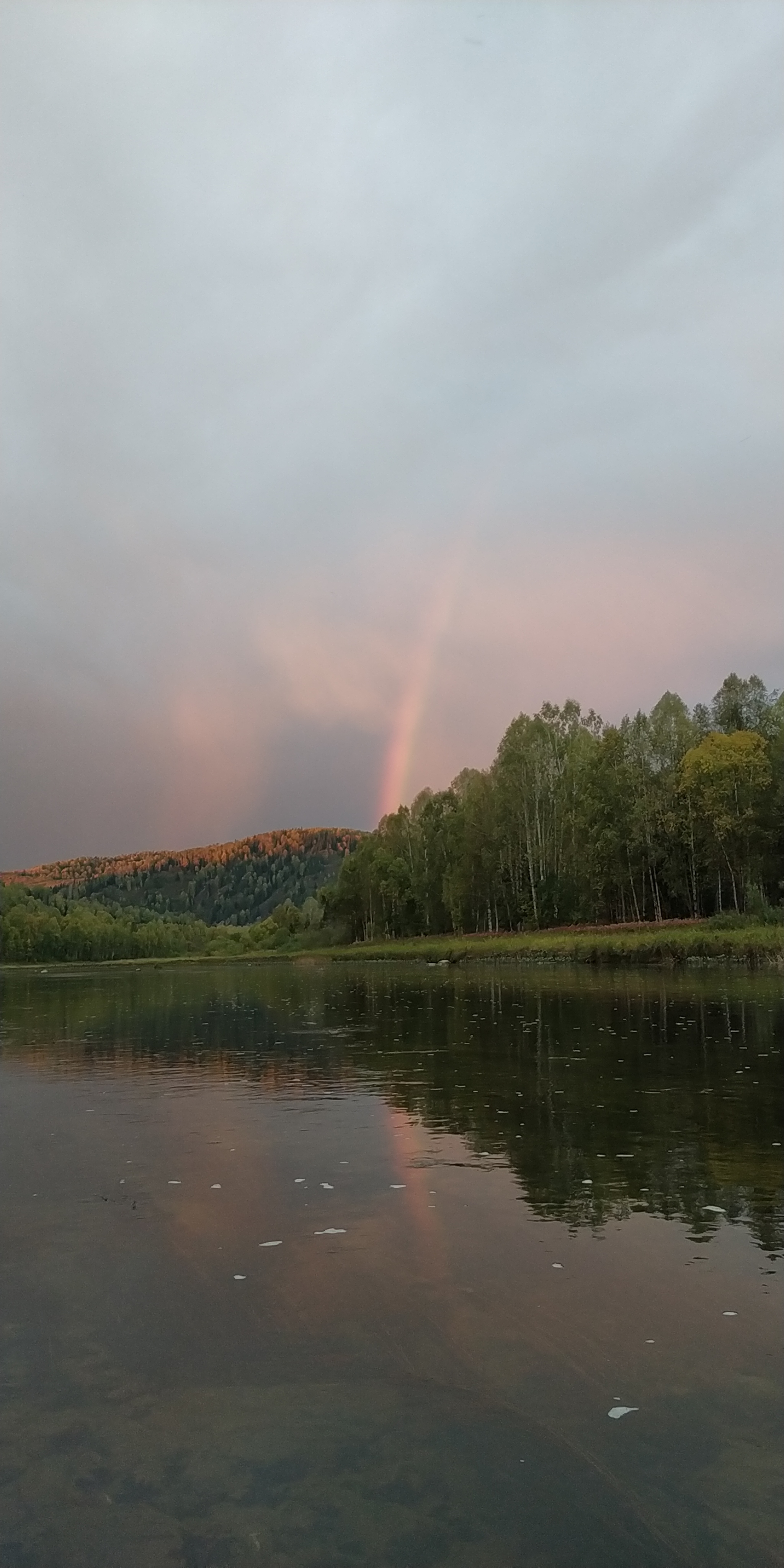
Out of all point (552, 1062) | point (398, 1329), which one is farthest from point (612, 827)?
point (398, 1329)

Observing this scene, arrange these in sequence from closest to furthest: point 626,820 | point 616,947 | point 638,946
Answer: point 638,946 < point 616,947 < point 626,820

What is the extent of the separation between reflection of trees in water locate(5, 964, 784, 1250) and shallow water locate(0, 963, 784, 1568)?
100mm

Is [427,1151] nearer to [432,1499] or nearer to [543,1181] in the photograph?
[543,1181]

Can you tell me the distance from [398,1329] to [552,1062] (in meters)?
12.4

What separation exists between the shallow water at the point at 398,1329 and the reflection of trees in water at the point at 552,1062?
100 mm

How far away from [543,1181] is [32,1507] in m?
6.36

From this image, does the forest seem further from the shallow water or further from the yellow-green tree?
the shallow water

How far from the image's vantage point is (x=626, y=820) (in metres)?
67.9

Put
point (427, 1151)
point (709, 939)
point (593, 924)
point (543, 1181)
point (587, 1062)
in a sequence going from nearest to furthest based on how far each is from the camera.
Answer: point (543, 1181) < point (427, 1151) < point (587, 1062) < point (709, 939) < point (593, 924)

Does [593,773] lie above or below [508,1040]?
above

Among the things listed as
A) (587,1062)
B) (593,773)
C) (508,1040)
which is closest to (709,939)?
(593,773)

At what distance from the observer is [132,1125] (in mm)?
13867

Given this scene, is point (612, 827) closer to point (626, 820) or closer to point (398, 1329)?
point (626, 820)

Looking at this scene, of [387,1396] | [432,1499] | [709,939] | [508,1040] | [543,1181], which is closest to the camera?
[432,1499]
